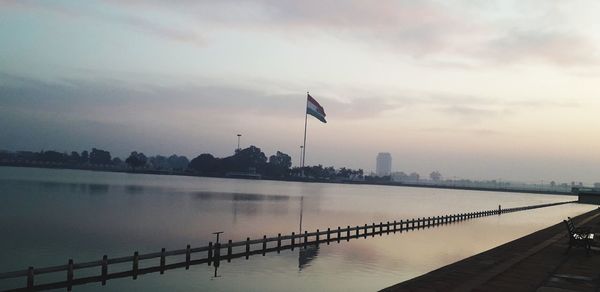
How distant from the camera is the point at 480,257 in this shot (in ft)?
87.5

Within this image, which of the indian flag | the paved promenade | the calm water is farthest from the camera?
the indian flag

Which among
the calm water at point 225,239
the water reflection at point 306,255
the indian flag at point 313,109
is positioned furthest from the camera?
the indian flag at point 313,109

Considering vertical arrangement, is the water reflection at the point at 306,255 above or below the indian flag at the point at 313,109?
below

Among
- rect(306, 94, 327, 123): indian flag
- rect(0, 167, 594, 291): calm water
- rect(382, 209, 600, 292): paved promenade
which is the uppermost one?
rect(306, 94, 327, 123): indian flag

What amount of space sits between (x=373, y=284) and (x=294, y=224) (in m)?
37.0

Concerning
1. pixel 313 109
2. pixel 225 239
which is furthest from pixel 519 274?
pixel 313 109

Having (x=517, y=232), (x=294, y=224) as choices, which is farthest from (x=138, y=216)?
(x=517, y=232)

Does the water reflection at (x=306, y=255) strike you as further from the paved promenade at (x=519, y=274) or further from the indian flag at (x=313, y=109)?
the indian flag at (x=313, y=109)

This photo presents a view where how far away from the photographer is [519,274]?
66.2 ft

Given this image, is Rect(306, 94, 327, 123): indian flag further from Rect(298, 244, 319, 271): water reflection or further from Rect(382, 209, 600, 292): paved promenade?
Rect(382, 209, 600, 292): paved promenade

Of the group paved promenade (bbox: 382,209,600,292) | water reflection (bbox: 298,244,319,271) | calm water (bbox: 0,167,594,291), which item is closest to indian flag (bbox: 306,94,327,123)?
calm water (bbox: 0,167,594,291)

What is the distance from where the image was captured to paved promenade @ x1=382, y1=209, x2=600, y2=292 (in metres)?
17.4

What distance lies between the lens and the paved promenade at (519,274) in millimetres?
17422

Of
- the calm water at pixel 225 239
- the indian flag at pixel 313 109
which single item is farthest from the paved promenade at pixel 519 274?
the indian flag at pixel 313 109
